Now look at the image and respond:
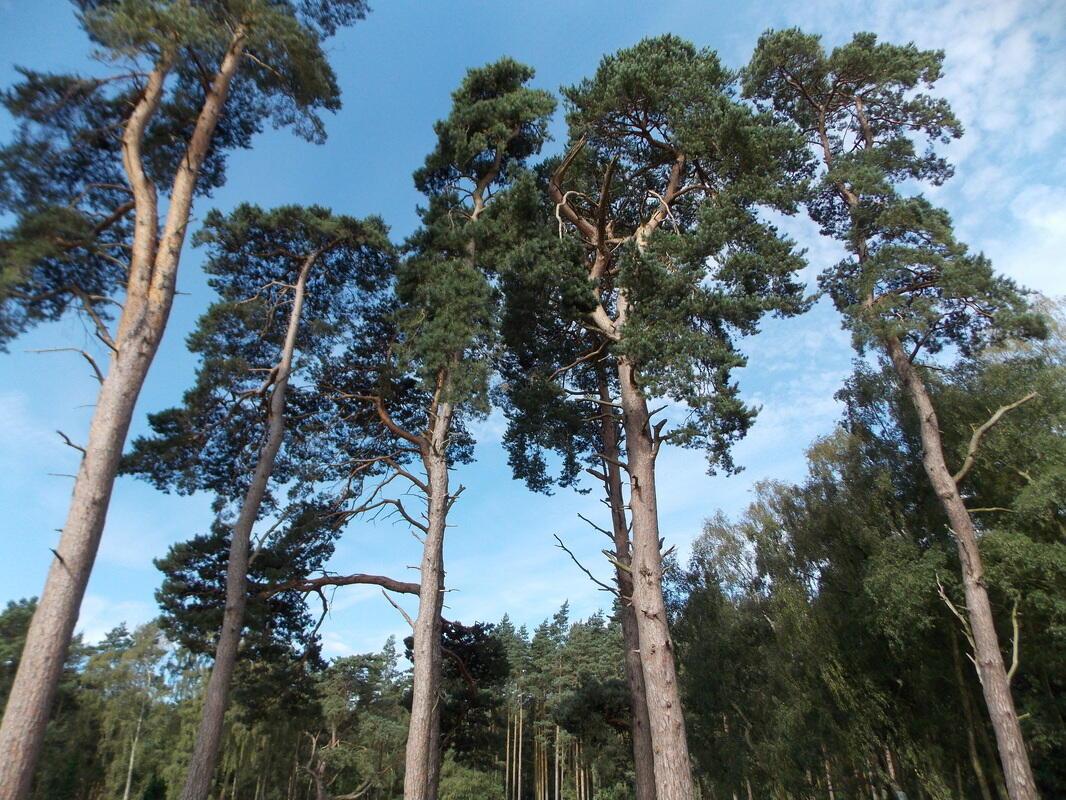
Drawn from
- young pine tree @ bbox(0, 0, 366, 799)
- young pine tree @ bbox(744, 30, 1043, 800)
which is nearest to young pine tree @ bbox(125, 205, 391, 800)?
young pine tree @ bbox(0, 0, 366, 799)

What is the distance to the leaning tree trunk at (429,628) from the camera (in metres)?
7.69

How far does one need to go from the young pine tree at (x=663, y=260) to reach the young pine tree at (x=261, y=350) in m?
4.59

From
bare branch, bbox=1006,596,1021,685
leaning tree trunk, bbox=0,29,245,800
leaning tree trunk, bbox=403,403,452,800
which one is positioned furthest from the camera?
bare branch, bbox=1006,596,1021,685

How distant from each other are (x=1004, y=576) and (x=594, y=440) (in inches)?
310

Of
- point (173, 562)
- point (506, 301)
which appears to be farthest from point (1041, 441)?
point (173, 562)

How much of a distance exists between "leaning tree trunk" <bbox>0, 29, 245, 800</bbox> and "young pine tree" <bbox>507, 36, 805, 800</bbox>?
5069 millimetres

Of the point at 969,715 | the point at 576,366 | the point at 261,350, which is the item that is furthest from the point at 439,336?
the point at 969,715

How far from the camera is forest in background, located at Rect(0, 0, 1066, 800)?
6.69 meters

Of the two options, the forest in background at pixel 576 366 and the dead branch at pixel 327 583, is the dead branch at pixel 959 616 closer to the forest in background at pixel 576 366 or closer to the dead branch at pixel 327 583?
the forest in background at pixel 576 366

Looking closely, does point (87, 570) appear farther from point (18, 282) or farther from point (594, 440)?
point (594, 440)

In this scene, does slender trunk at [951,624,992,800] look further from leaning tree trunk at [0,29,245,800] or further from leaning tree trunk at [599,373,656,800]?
leaning tree trunk at [0,29,245,800]

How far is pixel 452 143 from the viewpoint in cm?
1144

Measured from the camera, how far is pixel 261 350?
1210 centimetres

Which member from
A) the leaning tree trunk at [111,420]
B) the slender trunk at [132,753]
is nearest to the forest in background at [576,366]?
the leaning tree trunk at [111,420]
